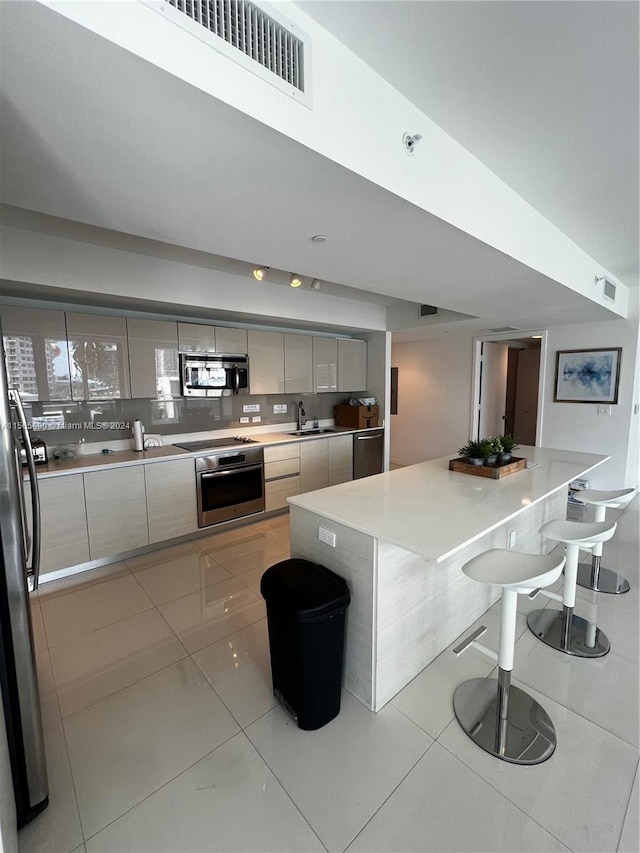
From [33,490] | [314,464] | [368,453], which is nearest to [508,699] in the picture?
[33,490]

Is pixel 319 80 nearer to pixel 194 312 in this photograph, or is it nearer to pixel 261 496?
pixel 194 312

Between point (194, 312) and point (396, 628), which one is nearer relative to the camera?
point (396, 628)

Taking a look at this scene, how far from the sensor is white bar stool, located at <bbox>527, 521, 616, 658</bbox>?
81.5 inches

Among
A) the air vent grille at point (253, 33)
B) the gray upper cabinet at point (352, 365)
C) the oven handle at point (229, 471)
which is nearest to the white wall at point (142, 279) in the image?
the gray upper cabinet at point (352, 365)

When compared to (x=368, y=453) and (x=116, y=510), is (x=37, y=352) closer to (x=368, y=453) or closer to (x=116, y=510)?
(x=116, y=510)

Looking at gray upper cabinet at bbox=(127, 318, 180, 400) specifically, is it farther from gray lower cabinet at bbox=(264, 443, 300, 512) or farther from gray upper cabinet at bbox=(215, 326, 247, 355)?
gray lower cabinet at bbox=(264, 443, 300, 512)

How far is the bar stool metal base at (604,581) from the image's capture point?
2.75 meters

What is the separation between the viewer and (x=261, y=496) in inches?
158

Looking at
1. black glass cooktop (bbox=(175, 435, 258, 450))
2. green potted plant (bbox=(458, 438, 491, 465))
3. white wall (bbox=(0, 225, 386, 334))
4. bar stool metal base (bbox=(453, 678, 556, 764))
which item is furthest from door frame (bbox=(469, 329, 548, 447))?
bar stool metal base (bbox=(453, 678, 556, 764))

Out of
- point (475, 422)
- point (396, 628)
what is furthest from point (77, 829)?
point (475, 422)

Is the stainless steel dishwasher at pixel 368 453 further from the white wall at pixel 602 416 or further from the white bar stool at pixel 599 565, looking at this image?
the white bar stool at pixel 599 565

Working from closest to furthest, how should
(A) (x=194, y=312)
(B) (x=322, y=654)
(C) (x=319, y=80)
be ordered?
1. (C) (x=319, y=80)
2. (B) (x=322, y=654)
3. (A) (x=194, y=312)

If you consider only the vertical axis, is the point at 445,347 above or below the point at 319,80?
below

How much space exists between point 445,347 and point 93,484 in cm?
531
